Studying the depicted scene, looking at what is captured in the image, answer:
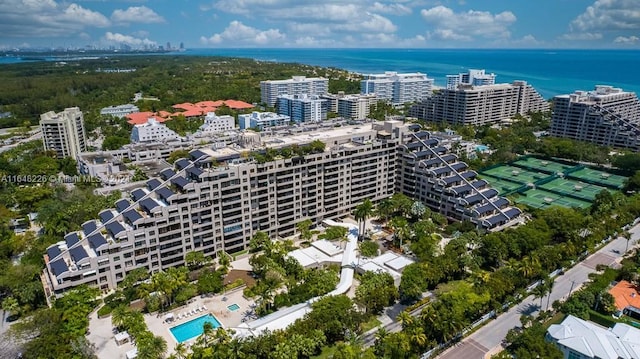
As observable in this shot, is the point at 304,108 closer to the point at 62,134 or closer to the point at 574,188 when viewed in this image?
the point at 62,134

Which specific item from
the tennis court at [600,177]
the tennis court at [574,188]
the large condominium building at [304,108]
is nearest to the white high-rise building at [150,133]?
the large condominium building at [304,108]

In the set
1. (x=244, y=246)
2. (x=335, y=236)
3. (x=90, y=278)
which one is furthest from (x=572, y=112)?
(x=90, y=278)

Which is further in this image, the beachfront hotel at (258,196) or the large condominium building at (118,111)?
the large condominium building at (118,111)

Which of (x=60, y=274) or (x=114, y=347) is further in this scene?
(x=60, y=274)

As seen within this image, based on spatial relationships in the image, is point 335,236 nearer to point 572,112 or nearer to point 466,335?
point 466,335

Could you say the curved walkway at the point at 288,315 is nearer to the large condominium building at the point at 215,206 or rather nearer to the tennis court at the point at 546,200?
the large condominium building at the point at 215,206

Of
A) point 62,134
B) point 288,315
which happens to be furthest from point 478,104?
point 62,134
